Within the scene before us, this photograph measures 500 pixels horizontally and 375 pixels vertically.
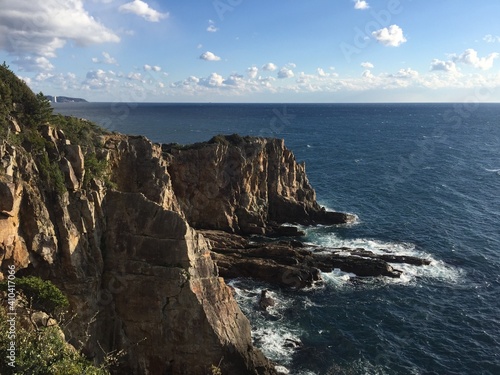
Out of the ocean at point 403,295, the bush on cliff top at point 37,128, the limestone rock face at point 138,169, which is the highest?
the bush on cliff top at point 37,128

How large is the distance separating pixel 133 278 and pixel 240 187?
39.5 meters

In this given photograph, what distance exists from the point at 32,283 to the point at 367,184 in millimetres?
90877

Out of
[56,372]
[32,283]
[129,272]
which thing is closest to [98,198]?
[129,272]

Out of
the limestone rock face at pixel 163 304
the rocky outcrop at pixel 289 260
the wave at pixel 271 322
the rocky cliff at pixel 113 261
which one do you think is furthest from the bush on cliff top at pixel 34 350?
the rocky outcrop at pixel 289 260

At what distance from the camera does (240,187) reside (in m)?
72.6

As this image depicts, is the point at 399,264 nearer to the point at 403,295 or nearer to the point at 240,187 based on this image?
the point at 403,295

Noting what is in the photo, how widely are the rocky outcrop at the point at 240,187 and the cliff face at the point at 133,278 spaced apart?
30.8 m

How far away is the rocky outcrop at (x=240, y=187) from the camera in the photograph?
225 ft

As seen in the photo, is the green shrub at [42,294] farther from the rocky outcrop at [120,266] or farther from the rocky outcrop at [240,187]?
the rocky outcrop at [240,187]

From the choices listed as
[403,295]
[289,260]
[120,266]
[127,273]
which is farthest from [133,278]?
[403,295]

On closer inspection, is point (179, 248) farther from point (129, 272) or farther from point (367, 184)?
point (367, 184)

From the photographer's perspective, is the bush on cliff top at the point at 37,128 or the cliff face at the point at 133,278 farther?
the bush on cliff top at the point at 37,128

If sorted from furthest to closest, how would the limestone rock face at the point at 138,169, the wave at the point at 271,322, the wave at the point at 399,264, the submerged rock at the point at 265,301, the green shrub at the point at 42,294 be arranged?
the wave at the point at 399,264
the submerged rock at the point at 265,301
the limestone rock face at the point at 138,169
the wave at the point at 271,322
the green shrub at the point at 42,294

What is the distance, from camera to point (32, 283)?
28031mm
